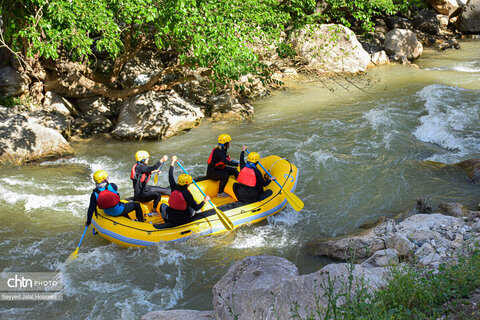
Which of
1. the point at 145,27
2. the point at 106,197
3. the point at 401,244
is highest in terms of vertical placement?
the point at 145,27

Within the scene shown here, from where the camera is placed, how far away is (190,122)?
997 cm

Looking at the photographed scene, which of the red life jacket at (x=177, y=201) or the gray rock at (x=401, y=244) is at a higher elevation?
the gray rock at (x=401, y=244)

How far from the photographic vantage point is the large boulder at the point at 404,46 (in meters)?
15.0

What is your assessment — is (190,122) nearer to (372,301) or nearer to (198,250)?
(198,250)

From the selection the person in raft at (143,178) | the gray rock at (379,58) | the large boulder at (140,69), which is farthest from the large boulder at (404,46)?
the person in raft at (143,178)

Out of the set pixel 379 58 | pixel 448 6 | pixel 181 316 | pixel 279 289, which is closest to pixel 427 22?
pixel 448 6

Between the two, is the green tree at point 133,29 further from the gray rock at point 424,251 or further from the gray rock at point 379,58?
the gray rock at point 379,58

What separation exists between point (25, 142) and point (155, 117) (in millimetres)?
2875

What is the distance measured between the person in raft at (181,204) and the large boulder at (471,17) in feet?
58.6

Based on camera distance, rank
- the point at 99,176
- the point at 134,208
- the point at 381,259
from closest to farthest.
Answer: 1. the point at 381,259
2. the point at 99,176
3. the point at 134,208

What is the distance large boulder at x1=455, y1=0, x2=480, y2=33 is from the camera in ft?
59.0

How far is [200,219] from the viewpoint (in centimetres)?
576

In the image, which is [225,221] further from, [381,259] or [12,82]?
[12,82]

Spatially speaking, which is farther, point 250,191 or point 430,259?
point 250,191
